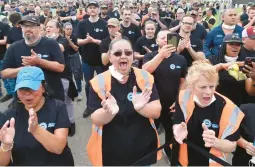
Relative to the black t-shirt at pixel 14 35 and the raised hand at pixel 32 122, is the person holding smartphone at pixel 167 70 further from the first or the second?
the black t-shirt at pixel 14 35

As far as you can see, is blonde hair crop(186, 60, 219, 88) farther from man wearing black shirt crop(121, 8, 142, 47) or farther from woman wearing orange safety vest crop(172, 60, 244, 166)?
man wearing black shirt crop(121, 8, 142, 47)

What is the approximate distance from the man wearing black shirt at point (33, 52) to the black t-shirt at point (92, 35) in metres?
2.12

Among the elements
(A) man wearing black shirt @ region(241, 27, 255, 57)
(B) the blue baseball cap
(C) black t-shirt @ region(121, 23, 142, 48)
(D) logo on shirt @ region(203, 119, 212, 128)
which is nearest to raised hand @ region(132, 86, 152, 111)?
(D) logo on shirt @ region(203, 119, 212, 128)

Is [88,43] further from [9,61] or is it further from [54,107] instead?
[54,107]

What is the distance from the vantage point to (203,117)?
2557mm

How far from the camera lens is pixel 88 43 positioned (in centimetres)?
608

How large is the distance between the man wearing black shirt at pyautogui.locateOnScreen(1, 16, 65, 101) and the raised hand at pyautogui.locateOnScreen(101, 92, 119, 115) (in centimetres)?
142

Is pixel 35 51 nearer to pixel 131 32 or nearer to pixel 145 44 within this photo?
pixel 145 44

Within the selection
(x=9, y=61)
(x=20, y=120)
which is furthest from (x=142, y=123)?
(x=9, y=61)

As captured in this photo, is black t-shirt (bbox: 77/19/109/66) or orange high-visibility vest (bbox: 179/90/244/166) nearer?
orange high-visibility vest (bbox: 179/90/244/166)

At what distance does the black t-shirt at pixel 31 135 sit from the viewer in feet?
7.70

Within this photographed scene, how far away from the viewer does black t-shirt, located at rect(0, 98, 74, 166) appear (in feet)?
7.70

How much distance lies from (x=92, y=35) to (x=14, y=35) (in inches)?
66.2

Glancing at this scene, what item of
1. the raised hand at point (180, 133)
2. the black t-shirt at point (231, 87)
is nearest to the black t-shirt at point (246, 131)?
the raised hand at point (180, 133)
